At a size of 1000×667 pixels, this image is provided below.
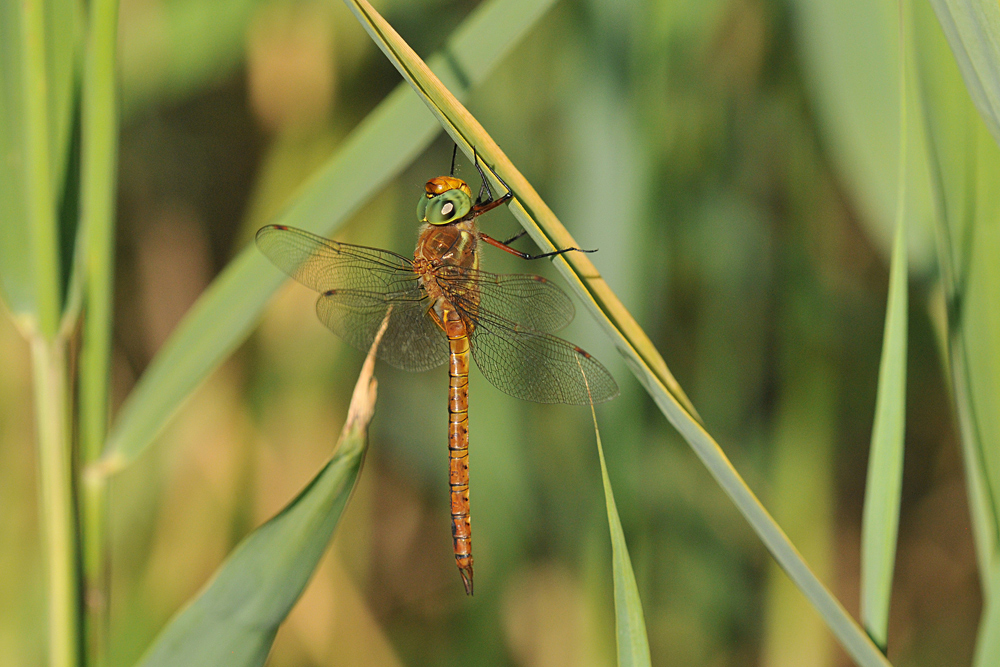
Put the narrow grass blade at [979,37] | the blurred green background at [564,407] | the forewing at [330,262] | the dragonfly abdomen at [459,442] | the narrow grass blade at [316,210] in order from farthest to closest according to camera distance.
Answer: the blurred green background at [564,407] → the dragonfly abdomen at [459,442] → the forewing at [330,262] → the narrow grass blade at [316,210] → the narrow grass blade at [979,37]

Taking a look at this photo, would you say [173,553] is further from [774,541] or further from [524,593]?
[774,541]

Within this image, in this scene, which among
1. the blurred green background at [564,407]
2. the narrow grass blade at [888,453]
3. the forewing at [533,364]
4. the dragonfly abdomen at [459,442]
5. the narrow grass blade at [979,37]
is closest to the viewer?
the narrow grass blade at [979,37]

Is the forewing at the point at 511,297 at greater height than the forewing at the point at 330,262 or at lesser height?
lesser

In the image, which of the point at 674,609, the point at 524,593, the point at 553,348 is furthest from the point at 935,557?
the point at 553,348

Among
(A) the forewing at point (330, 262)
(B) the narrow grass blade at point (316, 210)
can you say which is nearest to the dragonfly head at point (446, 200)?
(A) the forewing at point (330, 262)

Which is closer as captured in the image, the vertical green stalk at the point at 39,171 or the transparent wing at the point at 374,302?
the vertical green stalk at the point at 39,171

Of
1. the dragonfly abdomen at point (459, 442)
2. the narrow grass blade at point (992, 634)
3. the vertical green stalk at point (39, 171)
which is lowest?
the narrow grass blade at point (992, 634)

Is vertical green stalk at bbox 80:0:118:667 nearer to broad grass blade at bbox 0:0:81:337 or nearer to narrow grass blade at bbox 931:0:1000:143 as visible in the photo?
broad grass blade at bbox 0:0:81:337

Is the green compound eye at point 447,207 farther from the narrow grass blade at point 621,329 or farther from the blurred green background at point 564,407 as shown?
the narrow grass blade at point 621,329
